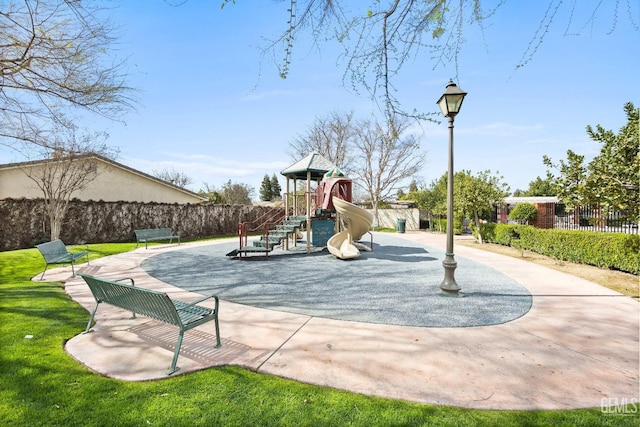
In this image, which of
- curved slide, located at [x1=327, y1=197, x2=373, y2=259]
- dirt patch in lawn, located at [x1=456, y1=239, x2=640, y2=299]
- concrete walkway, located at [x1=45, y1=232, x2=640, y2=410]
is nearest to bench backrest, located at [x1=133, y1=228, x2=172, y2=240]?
curved slide, located at [x1=327, y1=197, x2=373, y2=259]

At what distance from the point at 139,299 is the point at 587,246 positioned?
12.9 meters

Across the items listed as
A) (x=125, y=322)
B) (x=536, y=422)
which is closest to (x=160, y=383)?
(x=125, y=322)

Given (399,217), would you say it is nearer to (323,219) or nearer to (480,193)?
(480,193)

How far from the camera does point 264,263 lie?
36.3ft

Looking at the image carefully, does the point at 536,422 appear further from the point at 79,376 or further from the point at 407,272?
the point at 407,272

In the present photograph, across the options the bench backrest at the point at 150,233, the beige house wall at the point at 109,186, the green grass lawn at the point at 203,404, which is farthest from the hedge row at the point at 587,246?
the beige house wall at the point at 109,186

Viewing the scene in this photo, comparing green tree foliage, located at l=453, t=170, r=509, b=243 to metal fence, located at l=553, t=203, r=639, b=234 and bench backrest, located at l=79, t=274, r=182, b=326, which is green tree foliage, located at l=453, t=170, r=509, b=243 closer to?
metal fence, located at l=553, t=203, r=639, b=234

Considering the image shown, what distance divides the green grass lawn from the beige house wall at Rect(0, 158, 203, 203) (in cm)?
1844

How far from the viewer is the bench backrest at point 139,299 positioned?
11.2 ft

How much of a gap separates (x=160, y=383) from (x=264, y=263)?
317 inches

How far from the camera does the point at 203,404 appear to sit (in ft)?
8.85

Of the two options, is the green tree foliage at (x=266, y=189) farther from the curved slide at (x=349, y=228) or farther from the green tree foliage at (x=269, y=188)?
the curved slide at (x=349, y=228)

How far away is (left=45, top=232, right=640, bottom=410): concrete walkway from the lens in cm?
303

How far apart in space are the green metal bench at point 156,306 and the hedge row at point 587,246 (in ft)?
33.8
